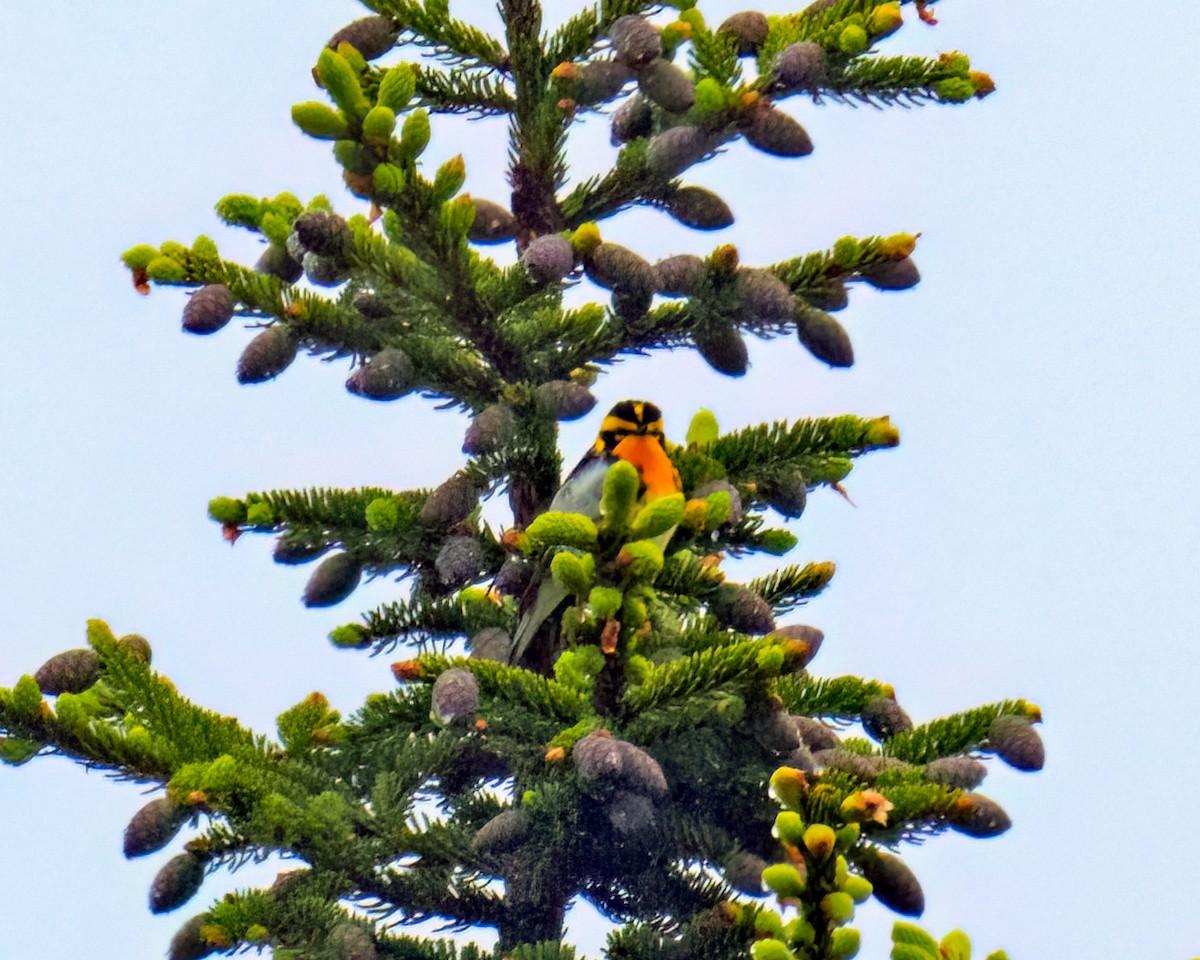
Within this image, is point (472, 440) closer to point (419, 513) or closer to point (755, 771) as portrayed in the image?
point (419, 513)

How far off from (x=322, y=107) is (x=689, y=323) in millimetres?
841

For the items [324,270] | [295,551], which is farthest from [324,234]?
[295,551]

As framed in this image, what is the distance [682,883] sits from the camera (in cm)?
235

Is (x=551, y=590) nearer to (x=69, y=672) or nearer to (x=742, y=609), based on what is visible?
(x=742, y=609)

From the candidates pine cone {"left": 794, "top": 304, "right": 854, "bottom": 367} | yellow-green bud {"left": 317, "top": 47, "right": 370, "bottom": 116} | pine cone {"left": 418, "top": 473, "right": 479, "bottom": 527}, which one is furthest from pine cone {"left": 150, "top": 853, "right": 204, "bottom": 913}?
pine cone {"left": 794, "top": 304, "right": 854, "bottom": 367}

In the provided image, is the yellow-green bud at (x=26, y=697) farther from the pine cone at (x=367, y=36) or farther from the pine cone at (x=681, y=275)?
the pine cone at (x=367, y=36)

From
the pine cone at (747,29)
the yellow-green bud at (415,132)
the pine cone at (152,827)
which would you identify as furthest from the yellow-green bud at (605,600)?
the pine cone at (747,29)

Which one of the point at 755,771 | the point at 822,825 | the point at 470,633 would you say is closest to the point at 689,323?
the point at 470,633

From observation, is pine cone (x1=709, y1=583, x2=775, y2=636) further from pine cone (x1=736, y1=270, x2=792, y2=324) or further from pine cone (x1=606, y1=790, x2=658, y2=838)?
pine cone (x1=736, y1=270, x2=792, y2=324)

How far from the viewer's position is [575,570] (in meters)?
2.06

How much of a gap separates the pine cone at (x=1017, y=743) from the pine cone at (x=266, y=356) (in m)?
1.35

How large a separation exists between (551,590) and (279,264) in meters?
0.79

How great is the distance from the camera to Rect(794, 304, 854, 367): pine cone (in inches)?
106

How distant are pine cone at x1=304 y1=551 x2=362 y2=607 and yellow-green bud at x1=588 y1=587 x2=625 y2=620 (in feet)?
2.44
